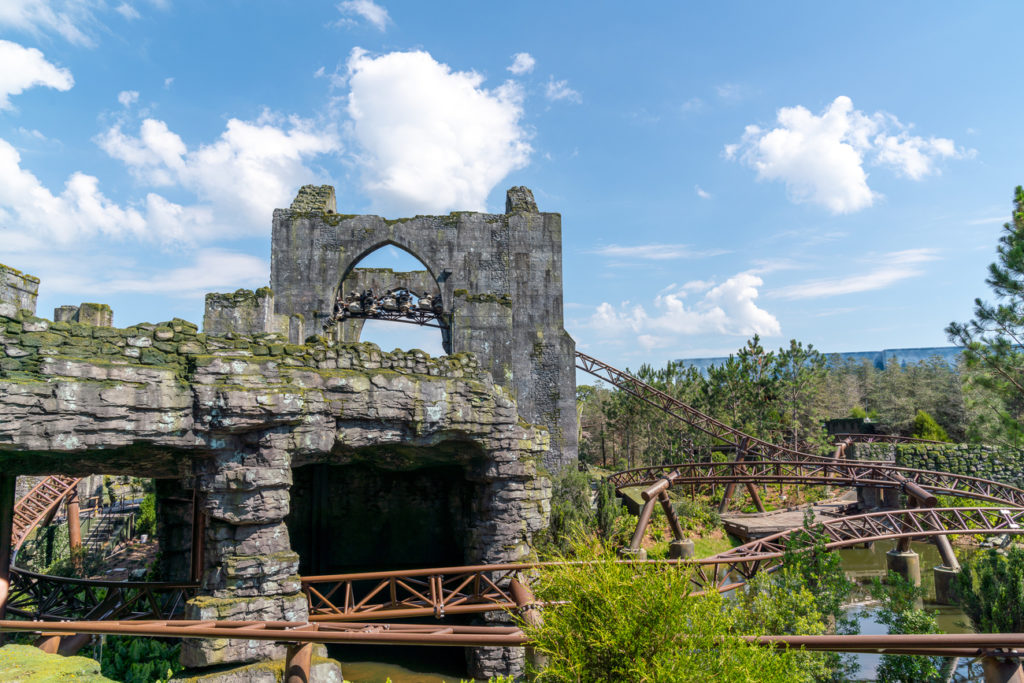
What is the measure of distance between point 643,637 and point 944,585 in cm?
1183

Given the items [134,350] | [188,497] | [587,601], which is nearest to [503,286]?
[188,497]

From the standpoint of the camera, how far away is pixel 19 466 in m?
8.58

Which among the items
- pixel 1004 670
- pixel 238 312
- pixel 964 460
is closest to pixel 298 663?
pixel 1004 670

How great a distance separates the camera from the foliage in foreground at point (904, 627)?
6.89 metres

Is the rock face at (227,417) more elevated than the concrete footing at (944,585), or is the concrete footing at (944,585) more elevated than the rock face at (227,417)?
the rock face at (227,417)

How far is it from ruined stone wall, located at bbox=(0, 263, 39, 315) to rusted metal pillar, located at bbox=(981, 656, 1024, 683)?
10710mm

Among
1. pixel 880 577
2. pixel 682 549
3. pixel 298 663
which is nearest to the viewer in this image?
pixel 298 663

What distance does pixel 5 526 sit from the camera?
9.32 m

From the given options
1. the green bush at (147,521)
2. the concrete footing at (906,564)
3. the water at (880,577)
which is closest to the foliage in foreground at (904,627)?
the water at (880,577)

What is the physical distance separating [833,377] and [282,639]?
57.4 metres

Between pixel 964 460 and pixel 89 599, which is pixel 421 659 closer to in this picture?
pixel 89 599

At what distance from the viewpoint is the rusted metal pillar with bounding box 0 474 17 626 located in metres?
9.07

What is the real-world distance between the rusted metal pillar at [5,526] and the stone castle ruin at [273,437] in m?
0.27

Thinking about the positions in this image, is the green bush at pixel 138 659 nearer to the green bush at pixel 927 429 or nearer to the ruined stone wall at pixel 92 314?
the ruined stone wall at pixel 92 314
